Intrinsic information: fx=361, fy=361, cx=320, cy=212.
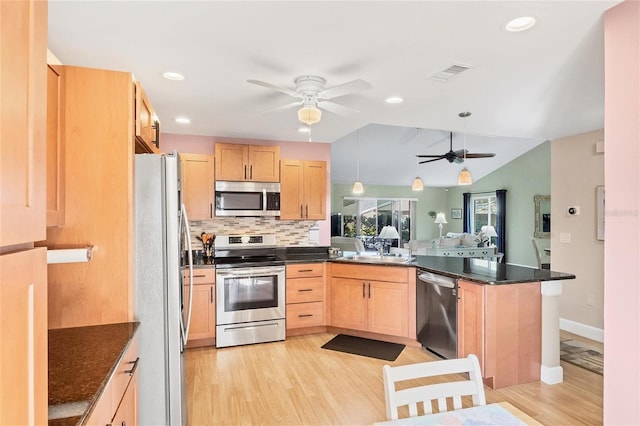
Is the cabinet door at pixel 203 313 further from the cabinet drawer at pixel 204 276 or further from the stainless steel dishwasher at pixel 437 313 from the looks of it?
the stainless steel dishwasher at pixel 437 313

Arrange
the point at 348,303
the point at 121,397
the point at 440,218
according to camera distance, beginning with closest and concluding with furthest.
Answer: the point at 121,397 < the point at 348,303 < the point at 440,218

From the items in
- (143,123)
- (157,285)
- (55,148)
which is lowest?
(157,285)

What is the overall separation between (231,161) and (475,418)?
3.73m

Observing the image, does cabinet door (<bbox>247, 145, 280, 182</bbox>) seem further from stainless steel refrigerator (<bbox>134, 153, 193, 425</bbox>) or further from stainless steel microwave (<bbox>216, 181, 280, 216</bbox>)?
stainless steel refrigerator (<bbox>134, 153, 193, 425</bbox>)

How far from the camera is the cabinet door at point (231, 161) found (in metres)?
4.25

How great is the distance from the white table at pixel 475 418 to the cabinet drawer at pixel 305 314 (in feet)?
10.1

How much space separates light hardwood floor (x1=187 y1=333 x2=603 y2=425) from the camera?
2516mm

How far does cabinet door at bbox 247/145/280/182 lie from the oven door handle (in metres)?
1.11

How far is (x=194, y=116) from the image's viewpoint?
367 cm

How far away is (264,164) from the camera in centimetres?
440

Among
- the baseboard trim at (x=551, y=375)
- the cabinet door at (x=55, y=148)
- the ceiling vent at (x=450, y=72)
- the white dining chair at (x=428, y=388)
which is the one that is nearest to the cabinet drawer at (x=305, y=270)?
the baseboard trim at (x=551, y=375)
